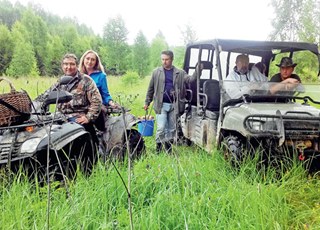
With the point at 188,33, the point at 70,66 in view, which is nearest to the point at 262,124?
the point at 70,66

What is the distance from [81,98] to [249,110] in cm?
193

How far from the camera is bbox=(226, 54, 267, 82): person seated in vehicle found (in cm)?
495

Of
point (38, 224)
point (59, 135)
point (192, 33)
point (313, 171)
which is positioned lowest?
point (313, 171)

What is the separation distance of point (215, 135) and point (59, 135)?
2273mm

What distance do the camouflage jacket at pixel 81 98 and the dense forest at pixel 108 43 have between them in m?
18.8

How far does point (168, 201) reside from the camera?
2877mm

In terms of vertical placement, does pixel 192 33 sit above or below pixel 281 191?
above

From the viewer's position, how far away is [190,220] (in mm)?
2594

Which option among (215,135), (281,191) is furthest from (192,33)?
(281,191)

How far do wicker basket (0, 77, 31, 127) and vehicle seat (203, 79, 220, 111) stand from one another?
2.63m

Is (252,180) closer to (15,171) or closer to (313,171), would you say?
(313,171)

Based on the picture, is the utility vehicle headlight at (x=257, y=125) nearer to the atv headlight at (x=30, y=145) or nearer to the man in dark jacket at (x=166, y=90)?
the man in dark jacket at (x=166, y=90)

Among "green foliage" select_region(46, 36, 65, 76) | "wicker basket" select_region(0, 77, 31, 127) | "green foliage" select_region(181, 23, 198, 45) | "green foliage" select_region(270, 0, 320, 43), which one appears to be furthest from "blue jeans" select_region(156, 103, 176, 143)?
"green foliage" select_region(46, 36, 65, 76)

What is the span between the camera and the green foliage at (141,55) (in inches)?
2071
